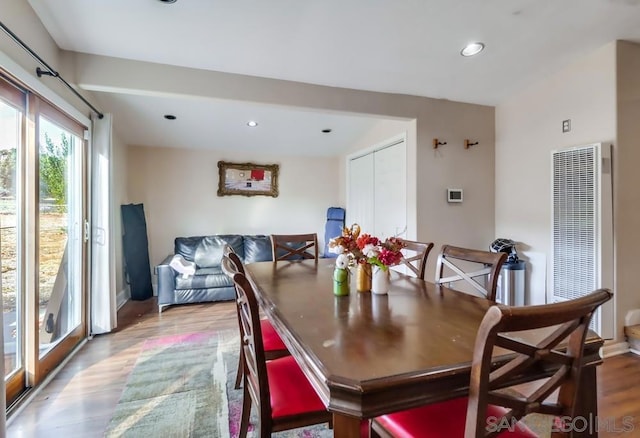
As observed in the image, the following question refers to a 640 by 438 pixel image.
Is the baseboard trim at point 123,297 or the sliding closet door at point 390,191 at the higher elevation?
the sliding closet door at point 390,191

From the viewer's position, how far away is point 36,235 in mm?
2195

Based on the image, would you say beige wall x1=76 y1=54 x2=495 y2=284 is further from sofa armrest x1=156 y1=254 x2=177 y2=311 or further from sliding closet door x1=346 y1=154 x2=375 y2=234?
sofa armrest x1=156 y1=254 x2=177 y2=311

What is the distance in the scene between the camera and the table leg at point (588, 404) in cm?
99

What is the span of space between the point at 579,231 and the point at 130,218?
4.93 metres

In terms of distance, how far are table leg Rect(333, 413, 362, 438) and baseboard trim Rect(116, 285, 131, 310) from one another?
13.0 ft

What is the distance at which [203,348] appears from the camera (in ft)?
9.21

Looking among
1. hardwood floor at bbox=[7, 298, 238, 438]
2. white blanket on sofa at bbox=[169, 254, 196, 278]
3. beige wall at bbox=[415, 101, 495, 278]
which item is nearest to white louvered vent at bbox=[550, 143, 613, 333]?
beige wall at bbox=[415, 101, 495, 278]

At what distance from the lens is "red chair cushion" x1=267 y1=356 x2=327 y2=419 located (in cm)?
123

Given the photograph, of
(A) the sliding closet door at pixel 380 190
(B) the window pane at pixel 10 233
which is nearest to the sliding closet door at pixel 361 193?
(A) the sliding closet door at pixel 380 190

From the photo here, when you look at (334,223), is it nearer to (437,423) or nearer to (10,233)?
(10,233)

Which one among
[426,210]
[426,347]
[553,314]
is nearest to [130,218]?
[426,210]

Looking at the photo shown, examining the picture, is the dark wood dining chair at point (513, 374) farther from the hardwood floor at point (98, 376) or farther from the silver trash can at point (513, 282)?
the silver trash can at point (513, 282)

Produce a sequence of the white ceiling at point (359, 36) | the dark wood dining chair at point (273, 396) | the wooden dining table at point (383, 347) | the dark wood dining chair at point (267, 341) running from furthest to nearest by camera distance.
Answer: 1. the white ceiling at point (359, 36)
2. the dark wood dining chair at point (267, 341)
3. the dark wood dining chair at point (273, 396)
4. the wooden dining table at point (383, 347)

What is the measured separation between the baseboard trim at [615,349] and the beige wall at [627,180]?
7 cm
